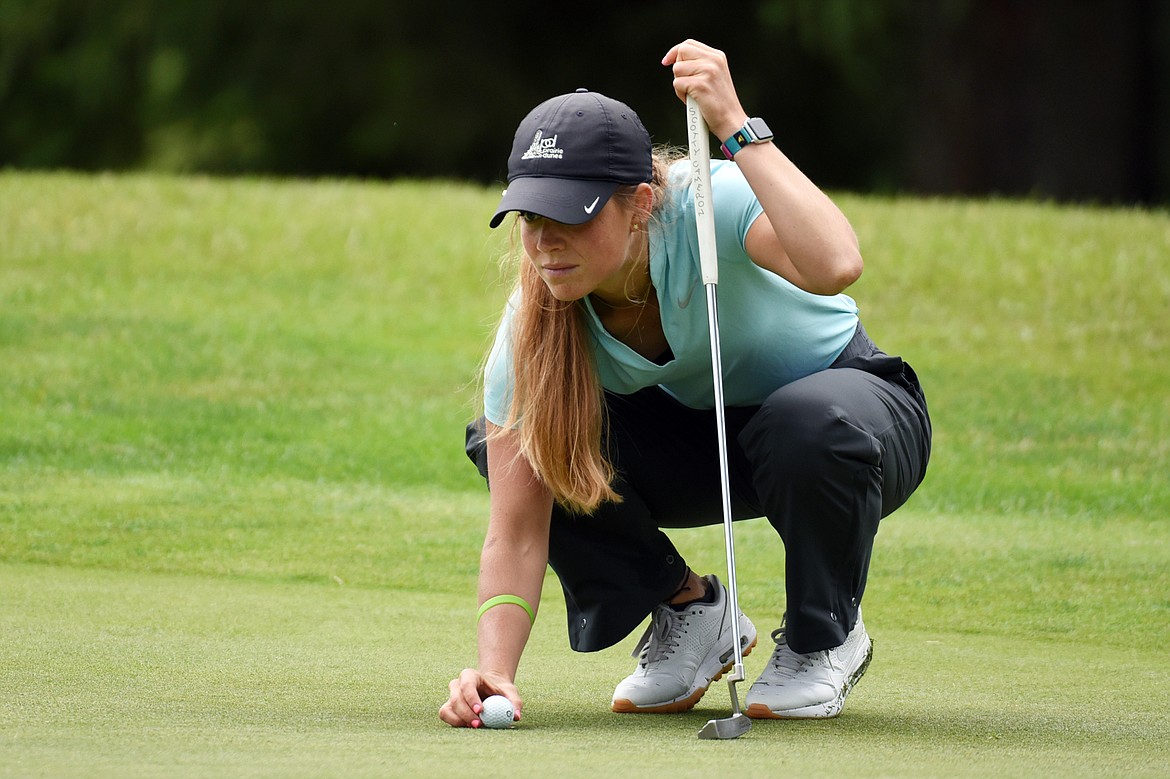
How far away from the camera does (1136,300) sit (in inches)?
367

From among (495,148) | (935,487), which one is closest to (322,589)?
(935,487)

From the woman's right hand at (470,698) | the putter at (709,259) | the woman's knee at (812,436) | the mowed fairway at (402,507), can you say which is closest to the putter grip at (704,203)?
the putter at (709,259)

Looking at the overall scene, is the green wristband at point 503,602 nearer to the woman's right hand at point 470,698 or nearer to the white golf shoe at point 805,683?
the woman's right hand at point 470,698

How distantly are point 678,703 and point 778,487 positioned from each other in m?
0.54

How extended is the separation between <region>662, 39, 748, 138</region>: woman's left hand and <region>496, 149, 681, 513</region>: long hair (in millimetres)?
186

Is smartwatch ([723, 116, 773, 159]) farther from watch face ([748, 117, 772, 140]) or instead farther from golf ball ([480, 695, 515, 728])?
golf ball ([480, 695, 515, 728])

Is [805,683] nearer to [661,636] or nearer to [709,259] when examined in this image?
[661,636]

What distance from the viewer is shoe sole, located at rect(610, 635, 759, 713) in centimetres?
321

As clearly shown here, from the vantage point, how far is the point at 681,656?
11.0 feet

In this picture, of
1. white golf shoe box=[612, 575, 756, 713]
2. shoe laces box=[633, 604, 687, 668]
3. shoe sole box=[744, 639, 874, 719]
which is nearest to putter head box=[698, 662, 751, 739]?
shoe sole box=[744, 639, 874, 719]

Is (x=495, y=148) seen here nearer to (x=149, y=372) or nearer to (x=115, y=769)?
(x=149, y=372)

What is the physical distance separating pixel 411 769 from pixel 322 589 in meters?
2.25

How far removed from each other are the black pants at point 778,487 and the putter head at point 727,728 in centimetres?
32

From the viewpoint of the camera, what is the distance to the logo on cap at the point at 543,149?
2.87 m
